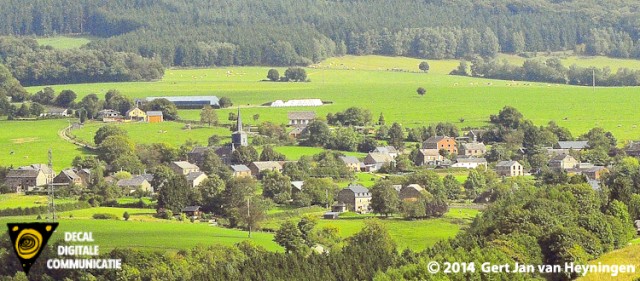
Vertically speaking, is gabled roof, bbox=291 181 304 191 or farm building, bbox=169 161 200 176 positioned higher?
gabled roof, bbox=291 181 304 191

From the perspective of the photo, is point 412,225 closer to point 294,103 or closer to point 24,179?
point 24,179

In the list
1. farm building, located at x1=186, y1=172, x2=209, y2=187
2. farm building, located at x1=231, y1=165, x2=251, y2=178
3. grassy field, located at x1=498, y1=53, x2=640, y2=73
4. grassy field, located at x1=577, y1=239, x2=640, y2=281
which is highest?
grassy field, located at x1=498, y1=53, x2=640, y2=73

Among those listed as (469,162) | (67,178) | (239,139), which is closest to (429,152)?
(469,162)

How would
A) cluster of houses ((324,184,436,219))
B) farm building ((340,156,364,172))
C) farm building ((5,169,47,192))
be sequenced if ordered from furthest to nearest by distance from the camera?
farm building ((340,156,364,172)) → farm building ((5,169,47,192)) → cluster of houses ((324,184,436,219))

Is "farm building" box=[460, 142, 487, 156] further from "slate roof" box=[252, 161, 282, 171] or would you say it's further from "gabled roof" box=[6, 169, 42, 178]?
"gabled roof" box=[6, 169, 42, 178]

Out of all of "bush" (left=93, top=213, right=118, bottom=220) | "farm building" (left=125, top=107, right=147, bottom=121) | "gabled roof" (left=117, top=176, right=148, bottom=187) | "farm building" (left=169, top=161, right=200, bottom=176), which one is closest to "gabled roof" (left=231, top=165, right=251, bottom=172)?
"farm building" (left=169, top=161, right=200, bottom=176)

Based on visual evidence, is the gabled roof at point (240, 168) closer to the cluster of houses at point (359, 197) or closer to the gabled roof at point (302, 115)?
the cluster of houses at point (359, 197)

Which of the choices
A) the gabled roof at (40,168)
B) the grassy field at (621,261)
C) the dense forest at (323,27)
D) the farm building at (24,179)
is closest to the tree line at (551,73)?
the dense forest at (323,27)
